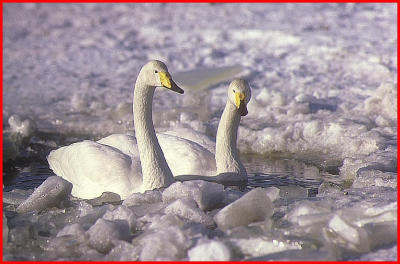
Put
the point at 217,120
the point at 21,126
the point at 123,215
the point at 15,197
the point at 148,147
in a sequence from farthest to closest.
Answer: the point at 217,120, the point at 21,126, the point at 148,147, the point at 15,197, the point at 123,215

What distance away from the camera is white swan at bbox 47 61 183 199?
19.5ft

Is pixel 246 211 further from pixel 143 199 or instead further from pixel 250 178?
pixel 250 178

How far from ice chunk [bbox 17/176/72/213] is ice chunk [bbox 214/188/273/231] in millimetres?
1438

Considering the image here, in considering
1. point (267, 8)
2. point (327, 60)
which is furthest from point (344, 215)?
point (267, 8)

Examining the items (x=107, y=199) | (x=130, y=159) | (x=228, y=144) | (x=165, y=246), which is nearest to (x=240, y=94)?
(x=228, y=144)

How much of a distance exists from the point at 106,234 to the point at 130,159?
191 centimetres

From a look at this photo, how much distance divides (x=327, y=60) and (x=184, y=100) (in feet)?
8.85

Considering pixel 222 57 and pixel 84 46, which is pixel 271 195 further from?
→ pixel 84 46

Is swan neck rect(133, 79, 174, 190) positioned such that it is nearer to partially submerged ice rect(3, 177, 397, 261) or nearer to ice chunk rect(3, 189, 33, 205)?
partially submerged ice rect(3, 177, 397, 261)

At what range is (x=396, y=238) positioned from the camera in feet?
14.7

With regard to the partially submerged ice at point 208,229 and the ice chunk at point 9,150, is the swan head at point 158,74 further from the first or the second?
the ice chunk at point 9,150

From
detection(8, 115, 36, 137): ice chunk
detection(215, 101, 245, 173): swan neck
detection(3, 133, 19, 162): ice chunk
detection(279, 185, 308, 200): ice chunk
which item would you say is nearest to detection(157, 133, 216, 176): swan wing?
detection(215, 101, 245, 173): swan neck

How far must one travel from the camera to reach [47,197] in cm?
559

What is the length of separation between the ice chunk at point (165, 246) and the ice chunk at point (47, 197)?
1365 millimetres
